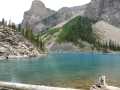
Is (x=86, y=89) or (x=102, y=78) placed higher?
(x=102, y=78)

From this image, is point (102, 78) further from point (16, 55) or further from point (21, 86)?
point (16, 55)

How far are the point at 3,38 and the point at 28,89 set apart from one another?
185m

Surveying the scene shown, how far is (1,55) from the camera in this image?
180500mm

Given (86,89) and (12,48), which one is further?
(12,48)

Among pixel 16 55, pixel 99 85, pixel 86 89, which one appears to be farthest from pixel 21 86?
pixel 16 55

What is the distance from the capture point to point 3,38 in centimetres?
19938

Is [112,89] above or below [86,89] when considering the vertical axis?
above

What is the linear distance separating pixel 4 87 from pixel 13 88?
4.83 feet

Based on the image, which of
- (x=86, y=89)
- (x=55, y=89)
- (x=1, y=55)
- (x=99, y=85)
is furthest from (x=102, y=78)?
(x=1, y=55)

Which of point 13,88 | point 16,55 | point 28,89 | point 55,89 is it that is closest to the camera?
point 55,89

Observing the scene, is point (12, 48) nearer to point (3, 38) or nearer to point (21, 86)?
point (3, 38)

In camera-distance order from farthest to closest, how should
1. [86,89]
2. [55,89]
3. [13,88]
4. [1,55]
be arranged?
1. [1,55]
2. [86,89]
3. [13,88]
4. [55,89]

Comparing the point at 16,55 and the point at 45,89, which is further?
the point at 16,55

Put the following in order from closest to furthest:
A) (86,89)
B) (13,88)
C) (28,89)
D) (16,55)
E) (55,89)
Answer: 1. (55,89)
2. (28,89)
3. (13,88)
4. (86,89)
5. (16,55)
